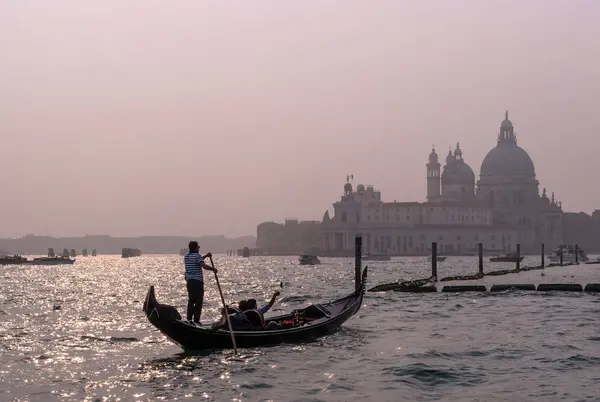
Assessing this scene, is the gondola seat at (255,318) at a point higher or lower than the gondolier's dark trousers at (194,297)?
lower

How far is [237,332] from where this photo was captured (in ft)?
71.0

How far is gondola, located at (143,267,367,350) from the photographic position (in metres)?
21.0

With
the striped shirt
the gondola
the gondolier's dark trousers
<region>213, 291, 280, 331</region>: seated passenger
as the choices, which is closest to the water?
the gondola

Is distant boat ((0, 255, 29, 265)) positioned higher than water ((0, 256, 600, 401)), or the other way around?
distant boat ((0, 255, 29, 265))

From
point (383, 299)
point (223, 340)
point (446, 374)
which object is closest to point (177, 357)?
point (223, 340)

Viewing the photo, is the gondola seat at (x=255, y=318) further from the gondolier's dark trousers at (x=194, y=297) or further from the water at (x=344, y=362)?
the gondolier's dark trousers at (x=194, y=297)

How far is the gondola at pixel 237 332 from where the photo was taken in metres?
21.0

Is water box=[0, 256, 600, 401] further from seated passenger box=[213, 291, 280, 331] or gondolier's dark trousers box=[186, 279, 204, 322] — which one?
gondolier's dark trousers box=[186, 279, 204, 322]

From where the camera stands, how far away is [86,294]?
A: 5066 cm

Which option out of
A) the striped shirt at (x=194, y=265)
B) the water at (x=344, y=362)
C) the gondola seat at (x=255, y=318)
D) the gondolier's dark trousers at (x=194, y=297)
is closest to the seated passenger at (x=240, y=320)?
the gondola seat at (x=255, y=318)

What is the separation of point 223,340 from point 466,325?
857 centimetres

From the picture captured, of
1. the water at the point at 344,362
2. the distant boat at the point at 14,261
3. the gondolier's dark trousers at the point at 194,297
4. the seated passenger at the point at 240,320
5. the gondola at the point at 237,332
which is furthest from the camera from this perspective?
the distant boat at the point at 14,261

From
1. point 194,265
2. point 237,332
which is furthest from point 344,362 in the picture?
point 194,265

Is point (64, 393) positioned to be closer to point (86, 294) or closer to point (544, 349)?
point (544, 349)
